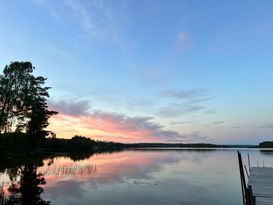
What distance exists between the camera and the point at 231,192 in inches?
1347

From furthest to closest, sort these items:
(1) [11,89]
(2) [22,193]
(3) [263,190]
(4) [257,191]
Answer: (1) [11,89] < (2) [22,193] < (3) [263,190] < (4) [257,191]

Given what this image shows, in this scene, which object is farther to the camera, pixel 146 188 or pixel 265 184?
pixel 146 188

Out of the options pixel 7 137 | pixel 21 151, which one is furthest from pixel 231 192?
pixel 21 151

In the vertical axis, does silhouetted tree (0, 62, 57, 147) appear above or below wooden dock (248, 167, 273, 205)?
above

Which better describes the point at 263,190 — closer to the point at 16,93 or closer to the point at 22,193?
the point at 22,193

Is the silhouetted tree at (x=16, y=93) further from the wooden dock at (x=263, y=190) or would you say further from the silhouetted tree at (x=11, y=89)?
the wooden dock at (x=263, y=190)

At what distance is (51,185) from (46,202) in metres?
10.0

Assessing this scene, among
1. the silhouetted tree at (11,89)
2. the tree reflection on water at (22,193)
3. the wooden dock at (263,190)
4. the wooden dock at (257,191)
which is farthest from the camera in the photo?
the silhouetted tree at (11,89)

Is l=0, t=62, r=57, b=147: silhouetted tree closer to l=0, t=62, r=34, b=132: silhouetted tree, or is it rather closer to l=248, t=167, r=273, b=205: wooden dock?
l=0, t=62, r=34, b=132: silhouetted tree

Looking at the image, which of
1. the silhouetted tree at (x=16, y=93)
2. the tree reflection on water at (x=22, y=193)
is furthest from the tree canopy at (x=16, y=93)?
the tree reflection on water at (x=22, y=193)

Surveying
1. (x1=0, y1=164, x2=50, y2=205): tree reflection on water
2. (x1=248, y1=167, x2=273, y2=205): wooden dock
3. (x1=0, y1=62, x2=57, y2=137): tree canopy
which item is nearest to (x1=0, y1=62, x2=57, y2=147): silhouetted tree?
(x1=0, y1=62, x2=57, y2=137): tree canopy

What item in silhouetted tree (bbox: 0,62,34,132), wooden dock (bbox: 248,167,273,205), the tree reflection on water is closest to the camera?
wooden dock (bbox: 248,167,273,205)

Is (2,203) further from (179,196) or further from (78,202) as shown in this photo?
(179,196)

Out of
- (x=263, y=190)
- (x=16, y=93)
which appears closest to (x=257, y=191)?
Answer: (x=263, y=190)
